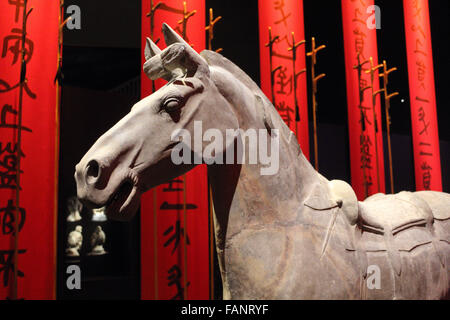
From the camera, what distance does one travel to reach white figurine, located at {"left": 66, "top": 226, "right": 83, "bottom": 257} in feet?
11.9

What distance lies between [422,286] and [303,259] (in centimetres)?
60

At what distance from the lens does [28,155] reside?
2.46m

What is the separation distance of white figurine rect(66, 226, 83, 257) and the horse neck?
2517 mm

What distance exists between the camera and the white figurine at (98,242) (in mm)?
3666

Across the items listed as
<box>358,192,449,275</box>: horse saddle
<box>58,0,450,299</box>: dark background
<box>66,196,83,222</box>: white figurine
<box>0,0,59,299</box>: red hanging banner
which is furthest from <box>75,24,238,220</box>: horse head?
<box>66,196,83,222</box>: white figurine

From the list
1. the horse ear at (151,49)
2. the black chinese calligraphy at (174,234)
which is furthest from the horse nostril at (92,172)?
the black chinese calligraphy at (174,234)

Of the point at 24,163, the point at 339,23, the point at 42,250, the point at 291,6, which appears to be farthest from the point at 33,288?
the point at 339,23

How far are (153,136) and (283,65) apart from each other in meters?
2.26

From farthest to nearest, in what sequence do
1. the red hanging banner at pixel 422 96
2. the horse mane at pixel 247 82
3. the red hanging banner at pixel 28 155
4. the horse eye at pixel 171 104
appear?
the red hanging banner at pixel 422 96, the red hanging banner at pixel 28 155, the horse mane at pixel 247 82, the horse eye at pixel 171 104

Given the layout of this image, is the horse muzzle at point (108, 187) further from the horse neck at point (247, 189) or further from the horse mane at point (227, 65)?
the horse mane at point (227, 65)

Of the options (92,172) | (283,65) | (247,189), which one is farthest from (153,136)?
(283,65)

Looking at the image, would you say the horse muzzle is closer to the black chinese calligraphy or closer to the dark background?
the black chinese calligraphy

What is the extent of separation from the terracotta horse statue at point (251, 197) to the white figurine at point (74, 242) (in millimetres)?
2498

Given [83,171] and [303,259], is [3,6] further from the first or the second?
[303,259]
